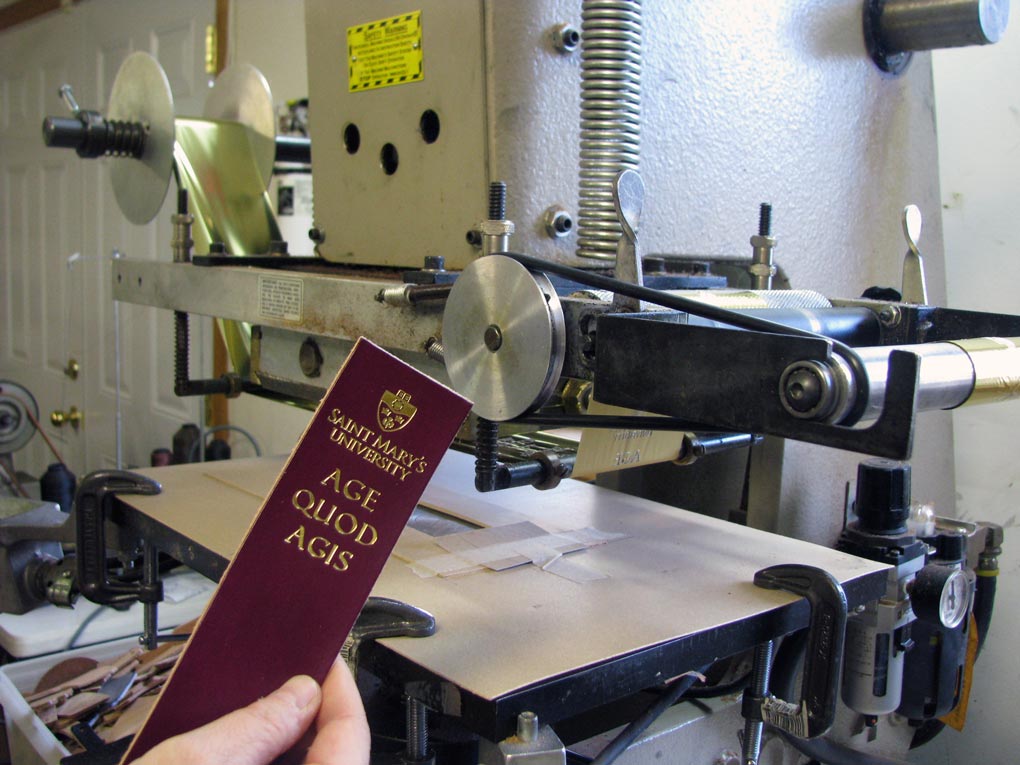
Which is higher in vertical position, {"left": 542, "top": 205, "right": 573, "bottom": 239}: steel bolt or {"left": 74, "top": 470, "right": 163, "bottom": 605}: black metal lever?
{"left": 542, "top": 205, "right": 573, "bottom": 239}: steel bolt

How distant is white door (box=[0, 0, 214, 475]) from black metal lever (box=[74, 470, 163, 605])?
1.66m

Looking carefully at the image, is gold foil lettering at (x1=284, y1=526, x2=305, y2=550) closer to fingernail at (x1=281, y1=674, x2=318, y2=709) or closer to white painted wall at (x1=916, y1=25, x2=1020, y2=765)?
fingernail at (x1=281, y1=674, x2=318, y2=709)

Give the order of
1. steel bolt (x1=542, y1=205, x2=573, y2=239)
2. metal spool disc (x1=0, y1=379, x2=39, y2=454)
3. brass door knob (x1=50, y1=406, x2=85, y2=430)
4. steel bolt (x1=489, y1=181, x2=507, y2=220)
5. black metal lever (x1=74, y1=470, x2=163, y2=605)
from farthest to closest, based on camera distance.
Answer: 1. brass door knob (x1=50, y1=406, x2=85, y2=430)
2. metal spool disc (x1=0, y1=379, x2=39, y2=454)
3. black metal lever (x1=74, y1=470, x2=163, y2=605)
4. steel bolt (x1=542, y1=205, x2=573, y2=239)
5. steel bolt (x1=489, y1=181, x2=507, y2=220)

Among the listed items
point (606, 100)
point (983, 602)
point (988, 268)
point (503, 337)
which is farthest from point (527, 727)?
point (988, 268)

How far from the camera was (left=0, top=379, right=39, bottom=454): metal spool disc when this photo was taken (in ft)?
7.13

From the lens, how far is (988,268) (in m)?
1.30

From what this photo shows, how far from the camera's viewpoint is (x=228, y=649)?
463 mm

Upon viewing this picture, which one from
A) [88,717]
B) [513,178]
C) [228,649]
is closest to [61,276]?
[88,717]

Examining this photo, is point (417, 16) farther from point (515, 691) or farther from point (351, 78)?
point (515, 691)

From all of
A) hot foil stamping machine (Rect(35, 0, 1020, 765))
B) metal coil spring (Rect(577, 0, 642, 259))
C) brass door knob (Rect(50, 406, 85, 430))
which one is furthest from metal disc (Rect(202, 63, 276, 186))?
brass door knob (Rect(50, 406, 85, 430))

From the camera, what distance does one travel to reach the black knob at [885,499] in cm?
85

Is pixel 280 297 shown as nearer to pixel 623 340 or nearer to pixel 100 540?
pixel 100 540

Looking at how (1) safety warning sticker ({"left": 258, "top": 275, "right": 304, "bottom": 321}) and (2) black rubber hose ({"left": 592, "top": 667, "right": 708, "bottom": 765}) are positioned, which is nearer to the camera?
(2) black rubber hose ({"left": 592, "top": 667, "right": 708, "bottom": 765})

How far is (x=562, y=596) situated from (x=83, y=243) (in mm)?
2871
